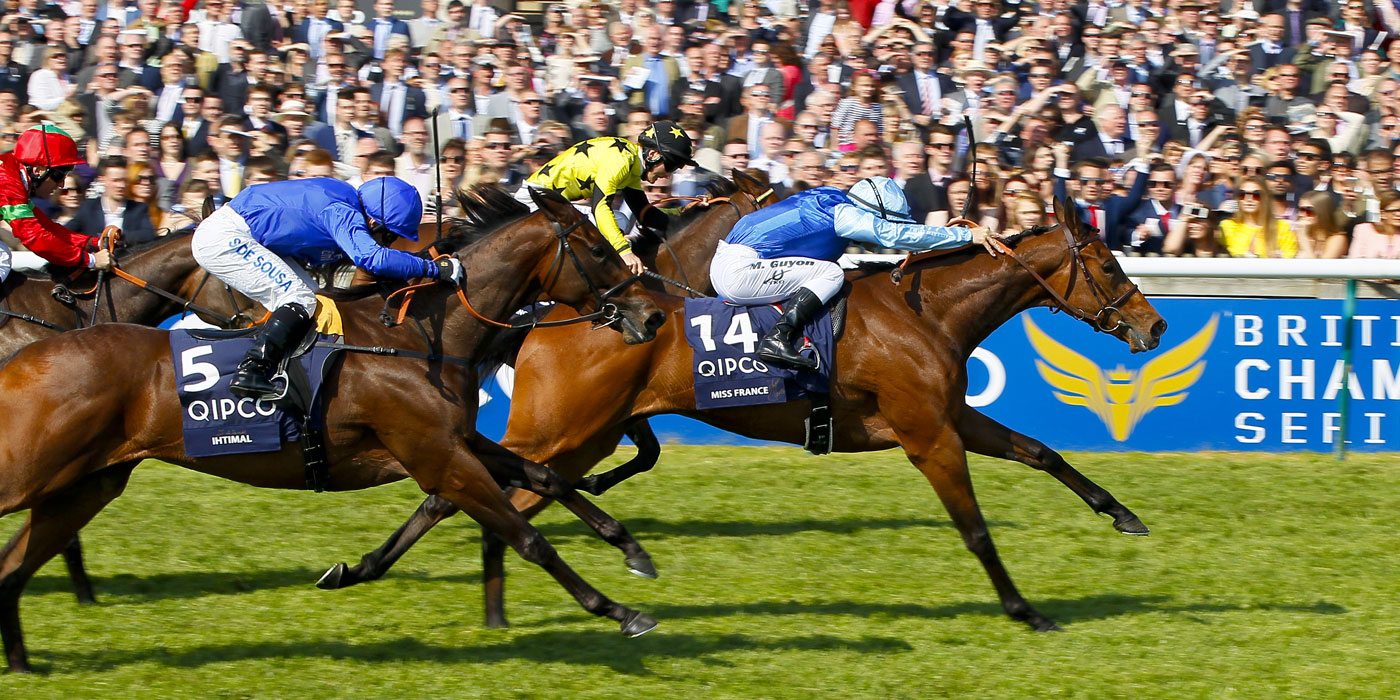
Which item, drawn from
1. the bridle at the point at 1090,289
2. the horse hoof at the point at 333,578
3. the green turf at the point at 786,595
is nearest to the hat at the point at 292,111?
the green turf at the point at 786,595

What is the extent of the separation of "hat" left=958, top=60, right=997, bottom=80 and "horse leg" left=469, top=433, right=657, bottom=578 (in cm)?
648

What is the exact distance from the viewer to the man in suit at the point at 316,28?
12312 millimetres

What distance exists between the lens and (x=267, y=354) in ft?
17.5

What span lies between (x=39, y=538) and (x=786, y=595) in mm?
2783

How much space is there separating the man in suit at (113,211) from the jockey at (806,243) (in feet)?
14.1

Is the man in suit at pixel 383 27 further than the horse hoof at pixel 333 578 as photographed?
Yes

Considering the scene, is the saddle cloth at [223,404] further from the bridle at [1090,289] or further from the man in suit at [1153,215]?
the man in suit at [1153,215]

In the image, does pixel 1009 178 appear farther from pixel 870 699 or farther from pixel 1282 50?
pixel 870 699

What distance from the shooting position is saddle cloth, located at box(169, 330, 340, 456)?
5.30m

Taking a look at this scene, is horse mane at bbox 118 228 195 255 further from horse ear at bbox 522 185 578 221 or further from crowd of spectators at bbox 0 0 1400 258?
horse ear at bbox 522 185 578 221

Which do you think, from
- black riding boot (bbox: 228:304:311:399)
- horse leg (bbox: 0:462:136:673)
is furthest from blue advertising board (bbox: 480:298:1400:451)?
horse leg (bbox: 0:462:136:673)

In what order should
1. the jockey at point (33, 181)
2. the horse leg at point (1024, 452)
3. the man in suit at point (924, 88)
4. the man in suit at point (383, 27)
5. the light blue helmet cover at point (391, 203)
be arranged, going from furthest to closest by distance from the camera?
the man in suit at point (383, 27)
the man in suit at point (924, 88)
the jockey at point (33, 181)
the horse leg at point (1024, 452)
the light blue helmet cover at point (391, 203)

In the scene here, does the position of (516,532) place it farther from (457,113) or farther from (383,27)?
(383,27)

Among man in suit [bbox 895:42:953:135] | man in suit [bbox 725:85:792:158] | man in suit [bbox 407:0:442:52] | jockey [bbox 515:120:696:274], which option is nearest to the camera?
jockey [bbox 515:120:696:274]
